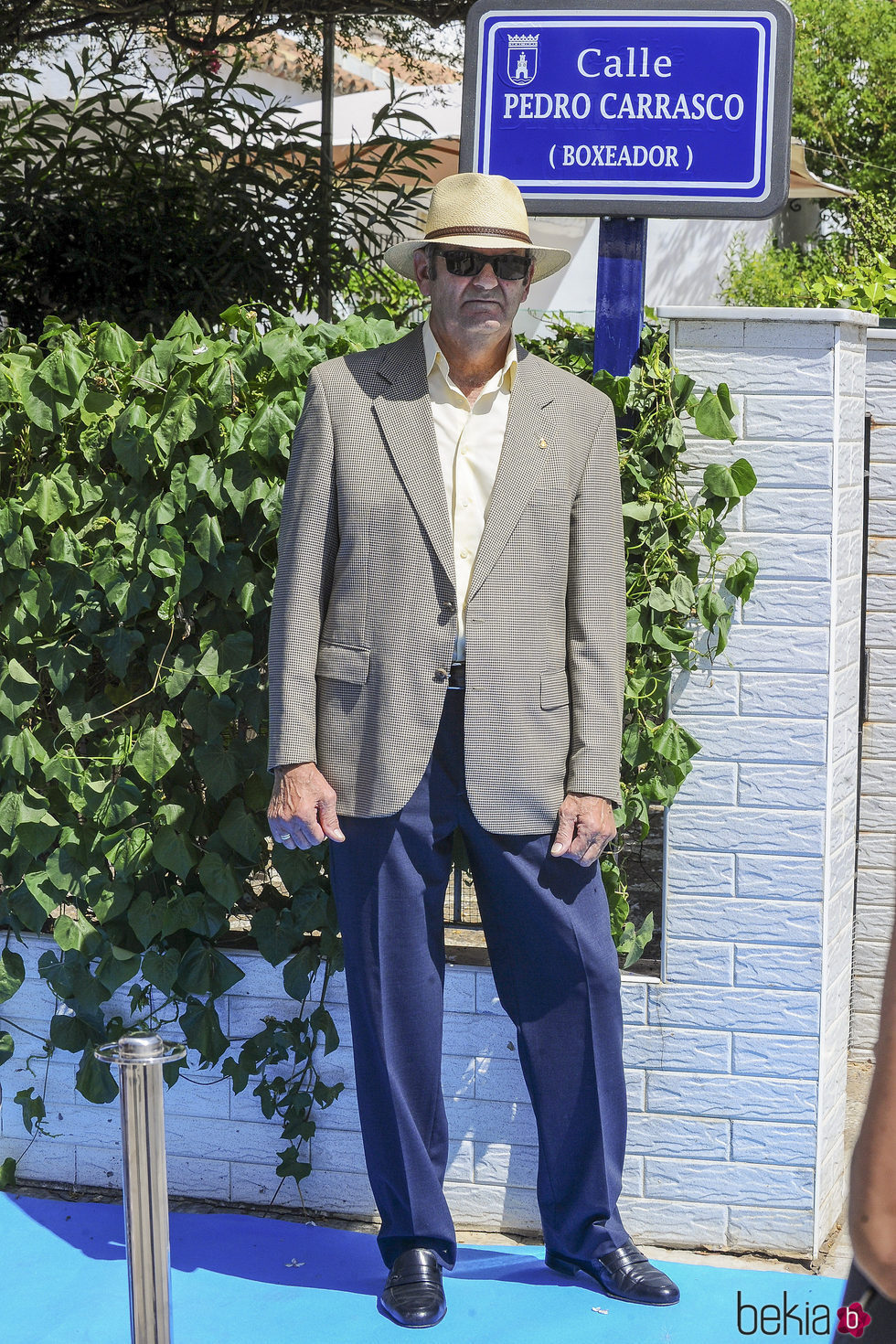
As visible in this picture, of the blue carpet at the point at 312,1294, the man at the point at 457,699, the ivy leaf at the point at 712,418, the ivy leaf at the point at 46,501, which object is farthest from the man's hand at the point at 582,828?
the ivy leaf at the point at 46,501

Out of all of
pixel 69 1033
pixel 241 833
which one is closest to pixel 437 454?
pixel 241 833

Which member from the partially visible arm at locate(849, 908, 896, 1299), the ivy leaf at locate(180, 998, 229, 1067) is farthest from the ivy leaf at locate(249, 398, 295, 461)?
the partially visible arm at locate(849, 908, 896, 1299)

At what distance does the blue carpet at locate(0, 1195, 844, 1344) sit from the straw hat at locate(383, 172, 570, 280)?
210 cm

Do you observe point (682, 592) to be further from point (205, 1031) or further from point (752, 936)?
point (205, 1031)

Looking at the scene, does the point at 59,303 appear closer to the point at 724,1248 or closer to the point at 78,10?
the point at 78,10

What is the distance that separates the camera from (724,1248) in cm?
320

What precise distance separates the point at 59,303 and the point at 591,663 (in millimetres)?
4947

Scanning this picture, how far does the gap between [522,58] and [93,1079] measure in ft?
8.14

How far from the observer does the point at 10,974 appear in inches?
134

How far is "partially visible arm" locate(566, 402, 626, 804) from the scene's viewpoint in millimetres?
2850

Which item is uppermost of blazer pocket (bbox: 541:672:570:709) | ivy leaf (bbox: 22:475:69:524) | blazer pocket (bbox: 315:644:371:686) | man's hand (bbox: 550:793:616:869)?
ivy leaf (bbox: 22:475:69:524)

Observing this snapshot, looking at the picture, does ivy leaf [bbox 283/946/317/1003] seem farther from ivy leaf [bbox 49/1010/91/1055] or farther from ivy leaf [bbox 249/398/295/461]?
ivy leaf [bbox 249/398/295/461]

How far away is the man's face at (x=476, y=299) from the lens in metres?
2.81

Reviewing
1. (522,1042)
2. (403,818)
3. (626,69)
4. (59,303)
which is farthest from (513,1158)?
(59,303)
